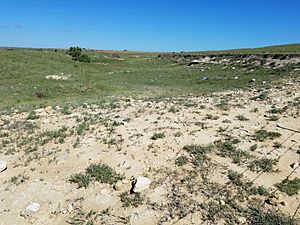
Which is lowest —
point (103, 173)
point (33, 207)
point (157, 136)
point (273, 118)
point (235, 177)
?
point (33, 207)

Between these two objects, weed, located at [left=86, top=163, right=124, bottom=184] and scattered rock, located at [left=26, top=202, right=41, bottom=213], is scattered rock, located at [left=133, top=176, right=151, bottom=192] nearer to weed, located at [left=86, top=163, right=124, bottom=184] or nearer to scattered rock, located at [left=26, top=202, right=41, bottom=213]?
weed, located at [left=86, top=163, right=124, bottom=184]

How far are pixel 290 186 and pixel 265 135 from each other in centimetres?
291

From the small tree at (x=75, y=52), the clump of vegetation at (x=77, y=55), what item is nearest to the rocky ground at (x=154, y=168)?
the clump of vegetation at (x=77, y=55)

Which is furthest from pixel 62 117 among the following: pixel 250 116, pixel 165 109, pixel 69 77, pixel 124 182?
pixel 69 77

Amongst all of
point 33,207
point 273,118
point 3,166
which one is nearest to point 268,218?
point 33,207

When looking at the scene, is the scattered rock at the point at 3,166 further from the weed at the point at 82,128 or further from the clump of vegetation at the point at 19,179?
the weed at the point at 82,128

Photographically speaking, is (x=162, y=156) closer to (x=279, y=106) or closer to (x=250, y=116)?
(x=250, y=116)

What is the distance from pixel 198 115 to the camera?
37.3 ft

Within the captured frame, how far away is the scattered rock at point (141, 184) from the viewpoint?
6.28 metres

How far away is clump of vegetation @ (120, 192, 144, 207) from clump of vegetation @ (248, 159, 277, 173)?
287cm

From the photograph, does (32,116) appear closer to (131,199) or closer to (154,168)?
(154,168)

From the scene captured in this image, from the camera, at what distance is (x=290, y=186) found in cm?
610

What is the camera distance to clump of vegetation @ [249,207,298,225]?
16.8 ft

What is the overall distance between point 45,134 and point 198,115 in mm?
5777
